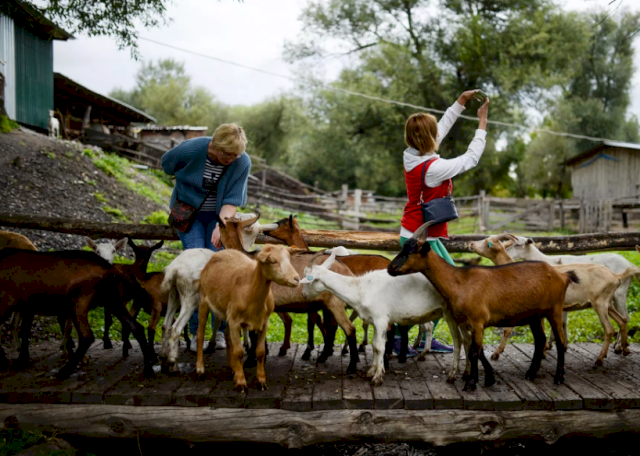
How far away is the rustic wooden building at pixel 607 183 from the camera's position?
79.6ft

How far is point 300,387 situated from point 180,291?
142 centimetres

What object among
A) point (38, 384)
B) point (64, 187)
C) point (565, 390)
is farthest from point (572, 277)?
point (64, 187)

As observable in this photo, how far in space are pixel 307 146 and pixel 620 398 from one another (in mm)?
40894

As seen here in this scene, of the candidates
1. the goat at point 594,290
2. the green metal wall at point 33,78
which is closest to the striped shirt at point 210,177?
the goat at point 594,290

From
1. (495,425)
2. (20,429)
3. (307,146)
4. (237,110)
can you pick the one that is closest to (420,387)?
(495,425)

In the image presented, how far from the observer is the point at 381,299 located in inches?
188

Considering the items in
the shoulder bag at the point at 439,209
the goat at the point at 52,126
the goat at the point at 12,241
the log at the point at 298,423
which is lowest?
the log at the point at 298,423

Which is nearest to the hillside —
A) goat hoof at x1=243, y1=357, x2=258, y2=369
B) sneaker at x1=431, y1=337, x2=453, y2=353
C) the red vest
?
goat hoof at x1=243, y1=357, x2=258, y2=369

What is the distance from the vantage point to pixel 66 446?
4.48 meters

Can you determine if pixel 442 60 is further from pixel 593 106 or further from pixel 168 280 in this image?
pixel 168 280

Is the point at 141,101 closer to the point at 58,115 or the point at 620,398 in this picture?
the point at 58,115

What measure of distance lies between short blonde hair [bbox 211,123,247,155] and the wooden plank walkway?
80.2 inches

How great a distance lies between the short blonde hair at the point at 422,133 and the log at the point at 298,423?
2231 millimetres

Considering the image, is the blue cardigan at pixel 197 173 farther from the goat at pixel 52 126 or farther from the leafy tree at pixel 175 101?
the leafy tree at pixel 175 101
